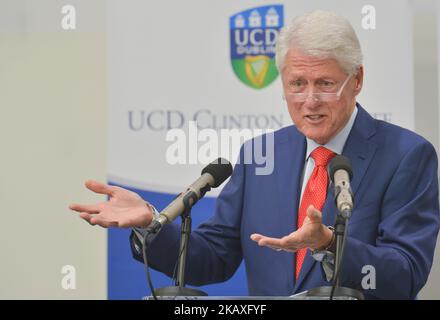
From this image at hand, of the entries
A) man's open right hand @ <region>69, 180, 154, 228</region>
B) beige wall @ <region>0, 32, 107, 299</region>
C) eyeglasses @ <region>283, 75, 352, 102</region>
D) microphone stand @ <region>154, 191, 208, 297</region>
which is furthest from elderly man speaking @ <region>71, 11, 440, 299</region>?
beige wall @ <region>0, 32, 107, 299</region>

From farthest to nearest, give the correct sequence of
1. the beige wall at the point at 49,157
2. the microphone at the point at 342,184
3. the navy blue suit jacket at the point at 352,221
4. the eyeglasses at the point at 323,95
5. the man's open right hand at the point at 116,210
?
1. the beige wall at the point at 49,157
2. the eyeglasses at the point at 323,95
3. the navy blue suit jacket at the point at 352,221
4. the man's open right hand at the point at 116,210
5. the microphone at the point at 342,184

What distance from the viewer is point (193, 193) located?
261 centimetres

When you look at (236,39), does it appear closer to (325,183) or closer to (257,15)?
(257,15)

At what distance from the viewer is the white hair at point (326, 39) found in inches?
124

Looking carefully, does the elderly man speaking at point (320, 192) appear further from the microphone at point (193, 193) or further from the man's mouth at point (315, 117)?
the microphone at point (193, 193)

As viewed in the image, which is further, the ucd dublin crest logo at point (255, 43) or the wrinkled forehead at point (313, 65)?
the ucd dublin crest logo at point (255, 43)

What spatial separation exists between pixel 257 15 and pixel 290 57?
417 millimetres

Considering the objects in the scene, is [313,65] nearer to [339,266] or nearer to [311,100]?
[311,100]

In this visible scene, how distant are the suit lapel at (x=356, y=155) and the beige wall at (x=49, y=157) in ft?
3.33

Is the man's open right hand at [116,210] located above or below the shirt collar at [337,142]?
below

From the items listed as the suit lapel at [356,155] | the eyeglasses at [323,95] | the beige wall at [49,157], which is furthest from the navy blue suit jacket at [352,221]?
the beige wall at [49,157]

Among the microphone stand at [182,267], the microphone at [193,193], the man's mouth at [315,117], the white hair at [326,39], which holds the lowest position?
the microphone stand at [182,267]

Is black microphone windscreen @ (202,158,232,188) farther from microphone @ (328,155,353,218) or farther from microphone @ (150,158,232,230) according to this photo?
microphone @ (328,155,353,218)

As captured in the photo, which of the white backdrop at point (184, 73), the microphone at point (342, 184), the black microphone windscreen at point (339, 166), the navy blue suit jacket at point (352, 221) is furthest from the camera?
the white backdrop at point (184, 73)
